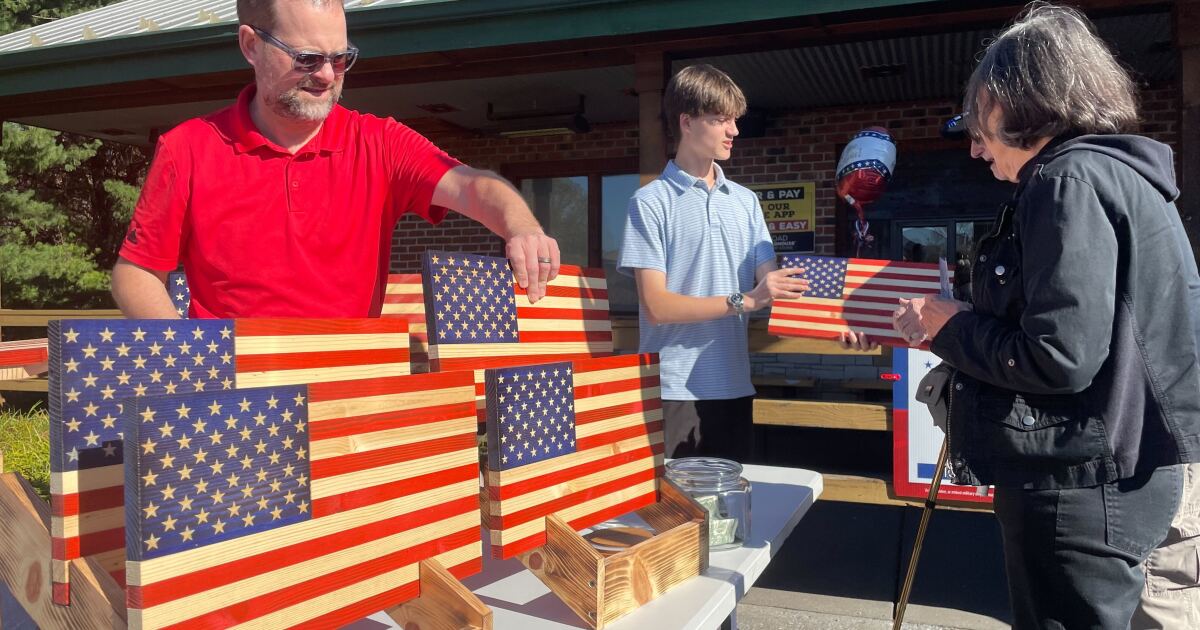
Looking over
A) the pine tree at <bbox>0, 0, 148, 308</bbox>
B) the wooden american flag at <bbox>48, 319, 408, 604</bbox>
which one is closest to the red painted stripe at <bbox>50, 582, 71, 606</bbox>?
the wooden american flag at <bbox>48, 319, 408, 604</bbox>

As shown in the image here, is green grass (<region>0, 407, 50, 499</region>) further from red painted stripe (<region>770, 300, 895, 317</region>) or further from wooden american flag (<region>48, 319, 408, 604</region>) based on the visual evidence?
wooden american flag (<region>48, 319, 408, 604</region>)

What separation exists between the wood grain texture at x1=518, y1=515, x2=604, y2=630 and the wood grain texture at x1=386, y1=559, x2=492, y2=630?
21 centimetres

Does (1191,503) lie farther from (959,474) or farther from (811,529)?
(811,529)

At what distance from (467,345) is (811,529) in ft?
15.2

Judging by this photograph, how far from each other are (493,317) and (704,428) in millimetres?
1127

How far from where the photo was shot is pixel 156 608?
93 centimetres

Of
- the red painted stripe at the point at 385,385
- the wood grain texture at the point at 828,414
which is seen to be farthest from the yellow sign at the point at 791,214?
the red painted stripe at the point at 385,385

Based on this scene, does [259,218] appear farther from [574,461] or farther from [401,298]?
[574,461]

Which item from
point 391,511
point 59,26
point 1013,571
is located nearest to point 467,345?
point 391,511

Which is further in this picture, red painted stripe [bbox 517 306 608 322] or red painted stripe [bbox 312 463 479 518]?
red painted stripe [bbox 517 306 608 322]

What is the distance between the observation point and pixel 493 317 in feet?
5.18

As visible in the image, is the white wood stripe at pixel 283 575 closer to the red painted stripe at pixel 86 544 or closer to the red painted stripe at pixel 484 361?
the red painted stripe at pixel 86 544

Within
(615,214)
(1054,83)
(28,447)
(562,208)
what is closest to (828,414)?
(1054,83)

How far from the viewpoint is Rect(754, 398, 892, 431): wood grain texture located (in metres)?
3.97
